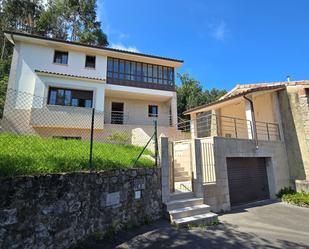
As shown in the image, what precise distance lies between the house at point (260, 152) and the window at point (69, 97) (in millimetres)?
9195

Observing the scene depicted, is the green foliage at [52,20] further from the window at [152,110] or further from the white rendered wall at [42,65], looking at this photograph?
the window at [152,110]

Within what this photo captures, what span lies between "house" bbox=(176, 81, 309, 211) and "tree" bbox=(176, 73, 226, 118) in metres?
17.9

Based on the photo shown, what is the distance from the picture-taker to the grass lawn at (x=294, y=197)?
988cm

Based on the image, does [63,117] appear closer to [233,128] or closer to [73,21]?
[233,128]

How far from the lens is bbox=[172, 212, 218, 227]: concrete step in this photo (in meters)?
6.25

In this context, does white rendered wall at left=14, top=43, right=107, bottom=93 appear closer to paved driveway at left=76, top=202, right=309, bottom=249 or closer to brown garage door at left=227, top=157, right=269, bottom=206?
brown garage door at left=227, top=157, right=269, bottom=206

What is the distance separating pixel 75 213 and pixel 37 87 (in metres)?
13.2

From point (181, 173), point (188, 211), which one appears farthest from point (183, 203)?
point (181, 173)

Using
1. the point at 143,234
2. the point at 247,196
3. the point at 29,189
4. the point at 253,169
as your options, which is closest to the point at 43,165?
the point at 29,189

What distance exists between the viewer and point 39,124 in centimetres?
1387

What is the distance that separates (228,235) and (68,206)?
4573mm

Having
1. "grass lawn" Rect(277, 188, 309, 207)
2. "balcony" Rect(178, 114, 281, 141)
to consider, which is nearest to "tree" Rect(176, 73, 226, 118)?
"balcony" Rect(178, 114, 281, 141)

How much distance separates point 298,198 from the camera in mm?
10203

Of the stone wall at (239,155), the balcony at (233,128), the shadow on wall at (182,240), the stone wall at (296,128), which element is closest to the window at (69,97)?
the balcony at (233,128)
